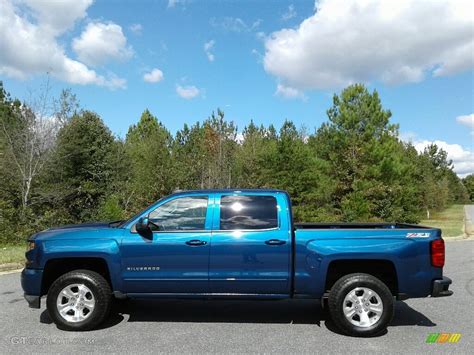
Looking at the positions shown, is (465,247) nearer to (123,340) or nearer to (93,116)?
(123,340)

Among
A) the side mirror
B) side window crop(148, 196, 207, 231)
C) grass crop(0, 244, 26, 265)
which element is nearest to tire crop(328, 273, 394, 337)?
side window crop(148, 196, 207, 231)

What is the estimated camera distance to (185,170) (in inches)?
796

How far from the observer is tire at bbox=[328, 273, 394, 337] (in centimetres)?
492

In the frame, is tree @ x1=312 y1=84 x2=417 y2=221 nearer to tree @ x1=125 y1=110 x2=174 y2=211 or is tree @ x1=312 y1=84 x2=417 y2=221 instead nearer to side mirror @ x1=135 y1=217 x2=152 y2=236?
tree @ x1=125 y1=110 x2=174 y2=211

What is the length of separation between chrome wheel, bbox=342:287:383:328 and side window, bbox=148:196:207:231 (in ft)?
6.72

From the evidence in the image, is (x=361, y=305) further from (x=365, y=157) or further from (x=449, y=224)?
(x=449, y=224)

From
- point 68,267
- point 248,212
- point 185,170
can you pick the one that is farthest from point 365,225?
point 185,170

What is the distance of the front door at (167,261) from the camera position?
511 cm

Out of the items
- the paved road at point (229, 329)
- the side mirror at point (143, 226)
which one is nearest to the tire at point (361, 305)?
the paved road at point (229, 329)

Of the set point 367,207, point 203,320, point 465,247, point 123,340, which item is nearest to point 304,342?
point 203,320

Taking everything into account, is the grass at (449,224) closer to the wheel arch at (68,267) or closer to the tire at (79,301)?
the wheel arch at (68,267)

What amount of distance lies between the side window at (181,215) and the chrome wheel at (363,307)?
6.72 ft

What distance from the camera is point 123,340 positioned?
4.74 metres

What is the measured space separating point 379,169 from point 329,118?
5.30 metres
